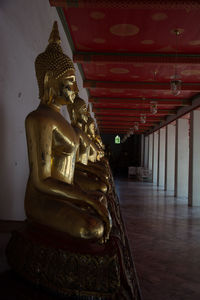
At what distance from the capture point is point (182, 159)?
11750 mm

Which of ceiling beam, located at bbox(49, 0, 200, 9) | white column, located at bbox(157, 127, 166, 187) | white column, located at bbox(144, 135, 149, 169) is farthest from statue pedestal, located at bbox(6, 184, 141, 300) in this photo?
white column, located at bbox(144, 135, 149, 169)

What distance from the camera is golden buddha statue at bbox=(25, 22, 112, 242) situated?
1337 mm

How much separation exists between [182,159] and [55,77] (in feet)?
35.3

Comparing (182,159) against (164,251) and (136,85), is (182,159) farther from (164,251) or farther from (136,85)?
(164,251)

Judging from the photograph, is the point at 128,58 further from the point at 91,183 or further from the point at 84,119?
the point at 91,183

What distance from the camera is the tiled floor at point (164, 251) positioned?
2.80 m

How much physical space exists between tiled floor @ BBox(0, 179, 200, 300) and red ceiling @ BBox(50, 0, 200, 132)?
312 cm

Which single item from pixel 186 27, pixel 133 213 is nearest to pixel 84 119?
pixel 186 27

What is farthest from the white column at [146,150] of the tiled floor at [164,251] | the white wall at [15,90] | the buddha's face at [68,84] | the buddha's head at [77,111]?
the buddha's face at [68,84]

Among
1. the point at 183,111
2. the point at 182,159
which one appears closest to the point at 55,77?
the point at 183,111

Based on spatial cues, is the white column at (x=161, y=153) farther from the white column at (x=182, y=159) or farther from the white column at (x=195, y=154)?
the white column at (x=195, y=154)

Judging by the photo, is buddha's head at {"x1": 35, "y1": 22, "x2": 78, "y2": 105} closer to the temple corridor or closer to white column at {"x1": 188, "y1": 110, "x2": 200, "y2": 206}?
the temple corridor

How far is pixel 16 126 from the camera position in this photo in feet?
7.56

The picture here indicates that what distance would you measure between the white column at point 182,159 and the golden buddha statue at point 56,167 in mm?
10512
